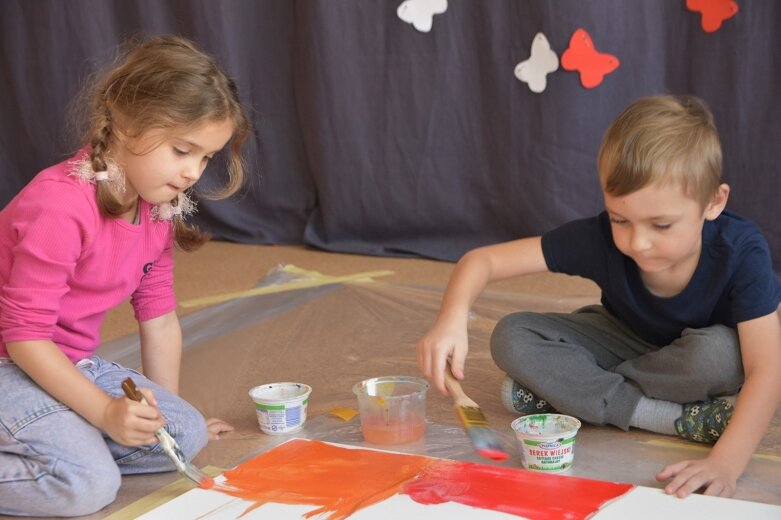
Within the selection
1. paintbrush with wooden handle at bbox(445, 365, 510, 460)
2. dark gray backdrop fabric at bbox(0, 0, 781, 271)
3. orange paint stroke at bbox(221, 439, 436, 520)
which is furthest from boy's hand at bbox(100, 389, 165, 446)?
dark gray backdrop fabric at bbox(0, 0, 781, 271)

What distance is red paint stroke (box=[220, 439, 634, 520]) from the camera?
1088mm

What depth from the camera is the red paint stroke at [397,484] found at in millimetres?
1088

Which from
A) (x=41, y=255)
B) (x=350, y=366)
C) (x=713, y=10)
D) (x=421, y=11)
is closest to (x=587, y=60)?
(x=713, y=10)

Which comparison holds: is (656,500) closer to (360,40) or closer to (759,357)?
(759,357)

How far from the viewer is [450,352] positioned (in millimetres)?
1146

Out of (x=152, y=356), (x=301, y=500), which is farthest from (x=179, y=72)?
(x=301, y=500)

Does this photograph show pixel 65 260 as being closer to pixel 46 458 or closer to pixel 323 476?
pixel 46 458

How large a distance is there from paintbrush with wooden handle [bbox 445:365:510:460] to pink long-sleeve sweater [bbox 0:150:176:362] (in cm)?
46

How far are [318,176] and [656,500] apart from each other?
1.94 meters

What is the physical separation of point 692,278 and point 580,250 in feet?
0.52

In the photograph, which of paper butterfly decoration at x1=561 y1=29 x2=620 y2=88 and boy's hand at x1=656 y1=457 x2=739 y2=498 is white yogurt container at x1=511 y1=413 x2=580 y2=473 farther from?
paper butterfly decoration at x1=561 y1=29 x2=620 y2=88

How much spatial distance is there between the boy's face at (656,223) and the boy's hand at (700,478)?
26cm

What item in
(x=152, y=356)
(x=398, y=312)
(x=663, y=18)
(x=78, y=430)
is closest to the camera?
(x=78, y=430)

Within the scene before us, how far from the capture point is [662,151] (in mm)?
1209
